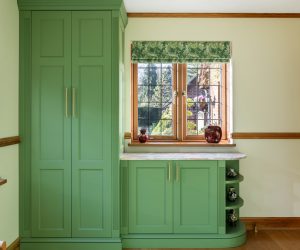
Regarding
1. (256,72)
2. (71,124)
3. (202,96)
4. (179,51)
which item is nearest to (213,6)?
(179,51)

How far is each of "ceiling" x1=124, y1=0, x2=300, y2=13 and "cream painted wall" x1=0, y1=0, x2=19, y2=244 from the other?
1.13 meters

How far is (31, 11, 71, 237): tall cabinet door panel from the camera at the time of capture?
3402 mm

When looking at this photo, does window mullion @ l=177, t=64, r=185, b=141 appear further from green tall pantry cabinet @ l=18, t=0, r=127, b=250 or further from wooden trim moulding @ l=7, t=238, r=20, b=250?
wooden trim moulding @ l=7, t=238, r=20, b=250

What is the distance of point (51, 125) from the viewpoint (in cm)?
342

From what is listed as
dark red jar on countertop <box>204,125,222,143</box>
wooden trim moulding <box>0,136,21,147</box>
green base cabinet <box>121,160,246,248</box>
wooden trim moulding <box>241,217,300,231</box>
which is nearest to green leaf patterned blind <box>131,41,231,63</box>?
dark red jar on countertop <box>204,125,222,143</box>

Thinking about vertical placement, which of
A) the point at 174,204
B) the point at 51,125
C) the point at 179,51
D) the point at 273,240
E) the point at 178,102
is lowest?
the point at 273,240

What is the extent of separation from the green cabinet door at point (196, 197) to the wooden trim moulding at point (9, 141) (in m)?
1.45

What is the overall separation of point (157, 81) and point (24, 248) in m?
2.19

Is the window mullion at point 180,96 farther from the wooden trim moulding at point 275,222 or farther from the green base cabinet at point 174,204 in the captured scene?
the wooden trim moulding at point 275,222

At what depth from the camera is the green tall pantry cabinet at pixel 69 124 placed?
3.40 m

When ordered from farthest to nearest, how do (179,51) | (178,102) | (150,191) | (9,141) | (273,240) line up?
(178,102) → (179,51) → (273,240) → (150,191) → (9,141)

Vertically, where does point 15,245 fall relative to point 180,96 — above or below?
below

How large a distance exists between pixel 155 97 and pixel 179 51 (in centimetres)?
58

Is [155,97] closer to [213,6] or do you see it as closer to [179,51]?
[179,51]
